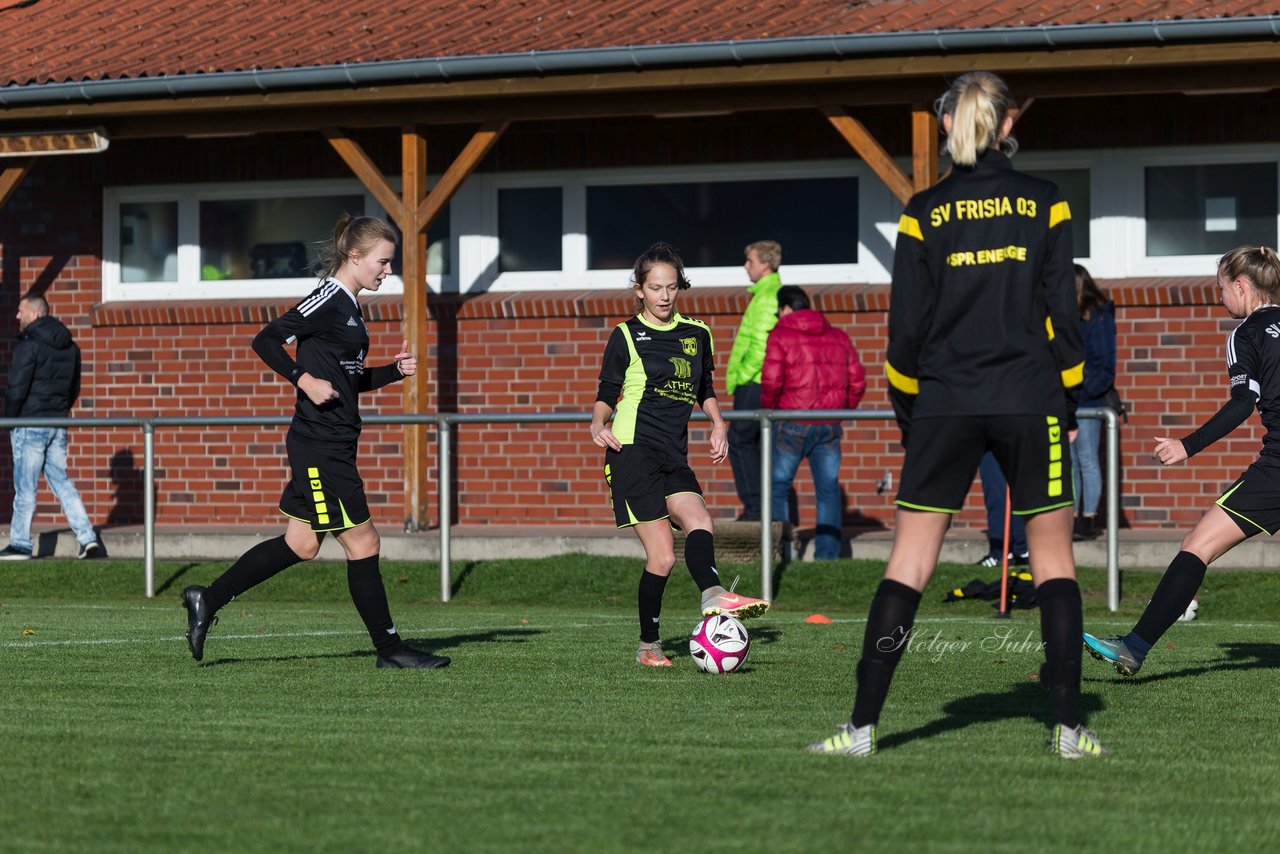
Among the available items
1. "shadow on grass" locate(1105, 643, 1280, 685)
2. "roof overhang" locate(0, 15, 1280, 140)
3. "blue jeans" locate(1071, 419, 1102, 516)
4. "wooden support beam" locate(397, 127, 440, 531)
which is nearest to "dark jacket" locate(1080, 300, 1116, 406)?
"blue jeans" locate(1071, 419, 1102, 516)

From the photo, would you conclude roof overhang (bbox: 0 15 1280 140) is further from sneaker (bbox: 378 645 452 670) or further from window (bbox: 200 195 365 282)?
sneaker (bbox: 378 645 452 670)

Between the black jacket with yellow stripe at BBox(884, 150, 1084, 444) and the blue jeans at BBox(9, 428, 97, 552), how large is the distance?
401 inches

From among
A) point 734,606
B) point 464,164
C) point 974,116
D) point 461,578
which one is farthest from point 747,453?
point 974,116

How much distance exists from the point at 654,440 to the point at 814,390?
4914mm

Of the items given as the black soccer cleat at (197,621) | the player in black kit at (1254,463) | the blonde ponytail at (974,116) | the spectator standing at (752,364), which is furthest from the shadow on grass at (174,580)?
the blonde ponytail at (974,116)

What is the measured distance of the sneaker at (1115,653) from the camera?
731cm

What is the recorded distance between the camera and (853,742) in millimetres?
5492

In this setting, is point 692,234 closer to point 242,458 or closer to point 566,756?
A: point 242,458

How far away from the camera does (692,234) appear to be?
1548 cm

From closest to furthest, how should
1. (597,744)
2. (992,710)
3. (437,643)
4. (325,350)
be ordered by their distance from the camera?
(597,744)
(992,710)
(325,350)
(437,643)

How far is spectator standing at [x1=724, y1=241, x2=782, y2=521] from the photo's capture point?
13.5m

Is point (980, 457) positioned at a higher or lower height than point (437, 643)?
higher

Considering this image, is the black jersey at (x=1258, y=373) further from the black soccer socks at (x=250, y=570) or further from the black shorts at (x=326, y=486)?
the black soccer socks at (x=250, y=570)

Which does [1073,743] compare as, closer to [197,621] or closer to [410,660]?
[410,660]
